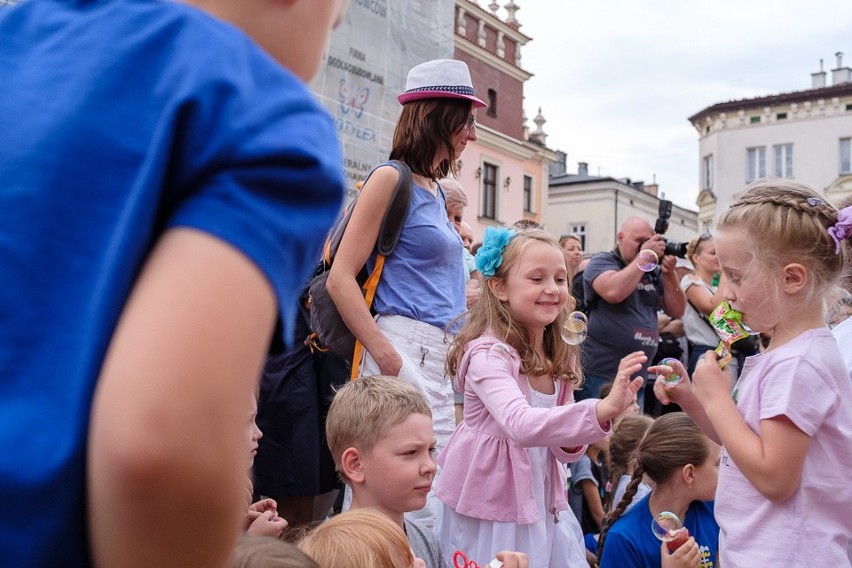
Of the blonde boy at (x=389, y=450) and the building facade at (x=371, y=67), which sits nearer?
the blonde boy at (x=389, y=450)

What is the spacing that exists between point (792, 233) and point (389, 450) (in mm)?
1382

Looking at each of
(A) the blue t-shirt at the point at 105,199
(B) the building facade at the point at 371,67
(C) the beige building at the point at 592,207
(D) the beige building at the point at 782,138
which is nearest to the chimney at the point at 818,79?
(D) the beige building at the point at 782,138

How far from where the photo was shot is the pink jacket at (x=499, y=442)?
2531 millimetres

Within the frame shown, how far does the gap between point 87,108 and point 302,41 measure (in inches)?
7.4

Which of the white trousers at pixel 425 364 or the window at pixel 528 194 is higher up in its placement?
the window at pixel 528 194

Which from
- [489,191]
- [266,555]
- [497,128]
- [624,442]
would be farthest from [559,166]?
[266,555]

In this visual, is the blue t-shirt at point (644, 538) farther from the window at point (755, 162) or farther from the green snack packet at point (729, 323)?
the window at point (755, 162)

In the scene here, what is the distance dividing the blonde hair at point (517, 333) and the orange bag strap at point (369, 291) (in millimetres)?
342

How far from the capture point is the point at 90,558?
56cm

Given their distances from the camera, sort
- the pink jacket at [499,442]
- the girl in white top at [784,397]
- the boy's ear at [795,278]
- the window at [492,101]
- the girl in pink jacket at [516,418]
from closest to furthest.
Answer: the girl in white top at [784,397], the boy's ear at [795,278], the pink jacket at [499,442], the girl in pink jacket at [516,418], the window at [492,101]

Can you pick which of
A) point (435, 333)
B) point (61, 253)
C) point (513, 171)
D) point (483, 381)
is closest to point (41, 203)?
point (61, 253)

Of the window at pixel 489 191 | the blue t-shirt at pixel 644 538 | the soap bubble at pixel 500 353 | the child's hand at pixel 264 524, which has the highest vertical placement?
the window at pixel 489 191

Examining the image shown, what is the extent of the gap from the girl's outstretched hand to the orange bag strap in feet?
3.19

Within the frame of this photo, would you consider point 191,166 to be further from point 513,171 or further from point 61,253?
point 513,171
